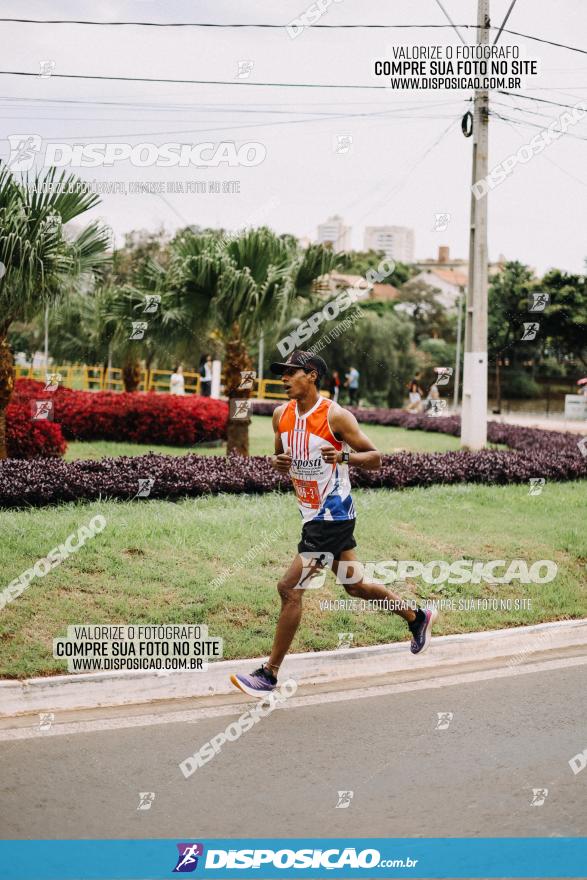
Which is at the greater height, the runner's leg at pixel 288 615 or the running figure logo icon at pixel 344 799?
the runner's leg at pixel 288 615

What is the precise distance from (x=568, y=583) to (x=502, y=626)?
1.40m

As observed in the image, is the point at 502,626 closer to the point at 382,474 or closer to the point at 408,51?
the point at 382,474

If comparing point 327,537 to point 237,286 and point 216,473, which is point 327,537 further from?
point 237,286

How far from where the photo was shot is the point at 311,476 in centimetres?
599

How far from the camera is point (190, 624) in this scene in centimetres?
707

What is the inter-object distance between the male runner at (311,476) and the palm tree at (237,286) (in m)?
8.08

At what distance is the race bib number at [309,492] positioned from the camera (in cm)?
600

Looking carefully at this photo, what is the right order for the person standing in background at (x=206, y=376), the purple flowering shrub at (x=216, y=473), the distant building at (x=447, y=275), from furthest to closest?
the distant building at (x=447, y=275), the person standing in background at (x=206, y=376), the purple flowering shrub at (x=216, y=473)

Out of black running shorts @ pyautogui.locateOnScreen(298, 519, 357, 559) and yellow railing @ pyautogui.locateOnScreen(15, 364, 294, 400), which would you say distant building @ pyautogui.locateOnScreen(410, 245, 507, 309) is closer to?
yellow railing @ pyautogui.locateOnScreen(15, 364, 294, 400)

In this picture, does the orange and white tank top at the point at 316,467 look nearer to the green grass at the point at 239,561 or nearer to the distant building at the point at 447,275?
the green grass at the point at 239,561

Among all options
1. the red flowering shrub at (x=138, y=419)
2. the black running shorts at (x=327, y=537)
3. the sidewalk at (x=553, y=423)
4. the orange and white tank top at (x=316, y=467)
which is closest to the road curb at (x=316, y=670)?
the black running shorts at (x=327, y=537)

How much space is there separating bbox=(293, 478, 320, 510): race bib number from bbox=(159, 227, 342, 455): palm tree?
26.8 ft

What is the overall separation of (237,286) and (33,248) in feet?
11.3

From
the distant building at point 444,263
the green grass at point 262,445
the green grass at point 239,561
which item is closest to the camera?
the green grass at point 239,561
